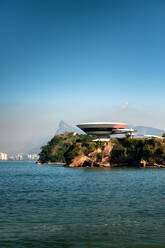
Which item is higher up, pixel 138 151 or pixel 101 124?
pixel 101 124

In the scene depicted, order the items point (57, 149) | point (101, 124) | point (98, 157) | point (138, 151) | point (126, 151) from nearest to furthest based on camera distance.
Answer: point (138, 151) < point (126, 151) < point (98, 157) < point (101, 124) < point (57, 149)

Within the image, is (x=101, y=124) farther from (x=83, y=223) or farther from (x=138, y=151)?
(x=83, y=223)

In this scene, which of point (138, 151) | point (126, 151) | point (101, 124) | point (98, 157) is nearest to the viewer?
point (138, 151)

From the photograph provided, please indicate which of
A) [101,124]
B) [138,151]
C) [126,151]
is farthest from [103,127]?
[138,151]

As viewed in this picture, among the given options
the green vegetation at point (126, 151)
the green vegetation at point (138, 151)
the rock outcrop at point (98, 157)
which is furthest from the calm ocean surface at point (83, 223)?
the rock outcrop at point (98, 157)

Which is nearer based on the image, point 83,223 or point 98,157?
point 83,223

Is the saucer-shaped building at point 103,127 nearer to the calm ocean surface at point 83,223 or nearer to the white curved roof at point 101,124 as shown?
the white curved roof at point 101,124

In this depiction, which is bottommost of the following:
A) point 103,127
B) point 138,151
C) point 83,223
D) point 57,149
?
point 83,223

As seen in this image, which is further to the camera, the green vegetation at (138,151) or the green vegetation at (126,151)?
the green vegetation at (126,151)

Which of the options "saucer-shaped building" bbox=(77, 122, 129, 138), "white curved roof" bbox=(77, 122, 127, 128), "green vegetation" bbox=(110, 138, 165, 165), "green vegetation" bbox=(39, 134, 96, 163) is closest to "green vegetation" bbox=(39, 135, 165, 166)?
"green vegetation" bbox=(110, 138, 165, 165)

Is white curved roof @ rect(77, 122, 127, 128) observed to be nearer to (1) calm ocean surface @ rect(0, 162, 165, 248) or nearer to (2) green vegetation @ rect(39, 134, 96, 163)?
(2) green vegetation @ rect(39, 134, 96, 163)

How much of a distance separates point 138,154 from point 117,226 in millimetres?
74152

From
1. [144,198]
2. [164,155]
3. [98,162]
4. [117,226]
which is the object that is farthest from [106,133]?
[117,226]

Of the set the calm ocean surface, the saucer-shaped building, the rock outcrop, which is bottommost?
the calm ocean surface
